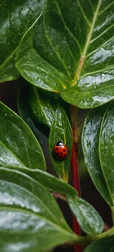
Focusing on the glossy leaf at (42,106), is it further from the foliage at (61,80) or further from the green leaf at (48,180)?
the green leaf at (48,180)

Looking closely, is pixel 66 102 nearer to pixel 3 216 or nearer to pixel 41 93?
pixel 41 93

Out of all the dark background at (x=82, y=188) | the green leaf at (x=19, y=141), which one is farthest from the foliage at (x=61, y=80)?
the dark background at (x=82, y=188)

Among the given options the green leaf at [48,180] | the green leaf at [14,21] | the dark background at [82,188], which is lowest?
the dark background at [82,188]

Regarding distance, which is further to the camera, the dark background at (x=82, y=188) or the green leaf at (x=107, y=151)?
the dark background at (x=82, y=188)

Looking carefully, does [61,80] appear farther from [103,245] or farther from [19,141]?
[103,245]

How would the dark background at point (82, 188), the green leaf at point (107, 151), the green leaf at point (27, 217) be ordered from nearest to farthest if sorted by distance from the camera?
the green leaf at point (27, 217) → the green leaf at point (107, 151) → the dark background at point (82, 188)

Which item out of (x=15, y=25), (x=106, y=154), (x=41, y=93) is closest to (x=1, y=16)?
(x=15, y=25)

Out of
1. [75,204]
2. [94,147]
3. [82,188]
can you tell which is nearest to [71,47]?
[94,147]

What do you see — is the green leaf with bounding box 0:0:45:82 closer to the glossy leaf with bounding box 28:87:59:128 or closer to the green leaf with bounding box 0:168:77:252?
the glossy leaf with bounding box 28:87:59:128
